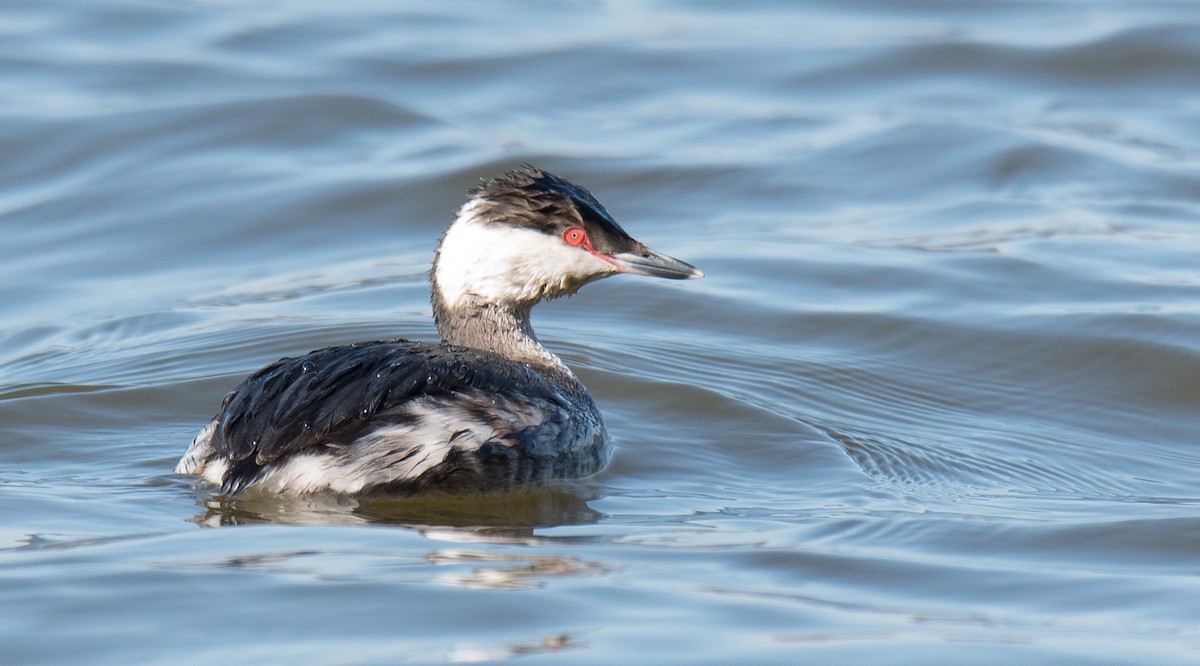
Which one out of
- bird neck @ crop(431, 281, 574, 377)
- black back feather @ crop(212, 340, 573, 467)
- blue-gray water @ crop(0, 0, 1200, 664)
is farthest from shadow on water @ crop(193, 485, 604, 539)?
bird neck @ crop(431, 281, 574, 377)

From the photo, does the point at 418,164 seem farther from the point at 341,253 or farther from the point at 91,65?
the point at 91,65

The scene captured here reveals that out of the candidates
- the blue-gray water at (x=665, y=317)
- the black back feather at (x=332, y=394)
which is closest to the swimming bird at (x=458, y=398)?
the black back feather at (x=332, y=394)

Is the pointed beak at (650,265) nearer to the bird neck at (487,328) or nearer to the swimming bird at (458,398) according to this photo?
the swimming bird at (458,398)

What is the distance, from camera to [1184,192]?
35.1 feet

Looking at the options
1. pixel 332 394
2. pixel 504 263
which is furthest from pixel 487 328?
pixel 332 394

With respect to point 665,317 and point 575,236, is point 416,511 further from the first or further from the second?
point 665,317

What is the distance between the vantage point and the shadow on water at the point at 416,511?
18.6ft

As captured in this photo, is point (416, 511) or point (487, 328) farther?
point (487, 328)

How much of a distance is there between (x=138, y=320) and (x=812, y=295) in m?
3.26

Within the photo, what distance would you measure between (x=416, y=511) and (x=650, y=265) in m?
1.60

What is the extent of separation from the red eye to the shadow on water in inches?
44.4

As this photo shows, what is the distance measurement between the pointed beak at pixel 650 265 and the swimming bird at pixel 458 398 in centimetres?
1

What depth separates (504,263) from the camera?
6820mm

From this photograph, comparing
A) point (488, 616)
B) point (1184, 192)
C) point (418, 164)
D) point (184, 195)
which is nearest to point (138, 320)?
point (184, 195)
